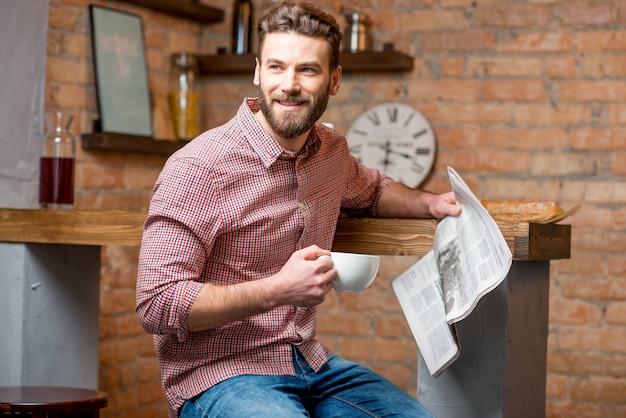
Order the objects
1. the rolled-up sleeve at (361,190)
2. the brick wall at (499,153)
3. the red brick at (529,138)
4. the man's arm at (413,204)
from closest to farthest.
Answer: the man's arm at (413,204), the rolled-up sleeve at (361,190), the brick wall at (499,153), the red brick at (529,138)

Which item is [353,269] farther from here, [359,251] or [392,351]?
[392,351]

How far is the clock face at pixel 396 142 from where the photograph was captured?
370 centimetres

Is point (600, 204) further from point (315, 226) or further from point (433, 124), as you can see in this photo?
point (315, 226)

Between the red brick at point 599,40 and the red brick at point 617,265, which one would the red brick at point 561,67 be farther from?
the red brick at point 617,265

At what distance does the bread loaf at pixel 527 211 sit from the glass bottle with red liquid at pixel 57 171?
1.33m

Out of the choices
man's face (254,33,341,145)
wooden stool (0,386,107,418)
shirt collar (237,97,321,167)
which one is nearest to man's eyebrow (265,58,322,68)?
man's face (254,33,341,145)

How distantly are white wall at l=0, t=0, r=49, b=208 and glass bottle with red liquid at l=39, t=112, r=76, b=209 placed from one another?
0.09m

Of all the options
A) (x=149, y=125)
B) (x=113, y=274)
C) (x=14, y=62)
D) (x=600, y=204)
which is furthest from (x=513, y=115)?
(x=14, y=62)

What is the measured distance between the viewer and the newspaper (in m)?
1.59

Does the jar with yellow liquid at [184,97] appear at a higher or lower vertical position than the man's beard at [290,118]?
higher

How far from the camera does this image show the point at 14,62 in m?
2.76

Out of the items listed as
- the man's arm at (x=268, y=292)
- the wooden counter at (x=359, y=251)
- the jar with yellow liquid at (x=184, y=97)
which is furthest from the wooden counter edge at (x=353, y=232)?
the jar with yellow liquid at (x=184, y=97)

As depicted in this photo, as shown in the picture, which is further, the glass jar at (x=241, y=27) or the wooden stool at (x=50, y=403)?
the glass jar at (x=241, y=27)

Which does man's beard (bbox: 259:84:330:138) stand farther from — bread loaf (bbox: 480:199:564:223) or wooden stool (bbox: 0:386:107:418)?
wooden stool (bbox: 0:386:107:418)
